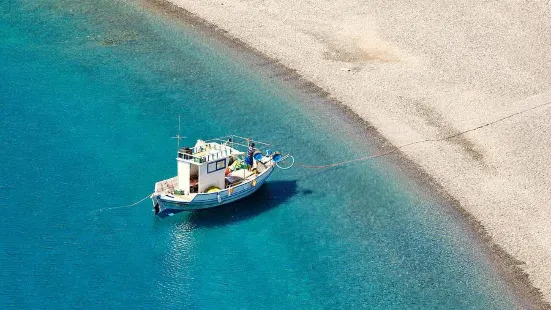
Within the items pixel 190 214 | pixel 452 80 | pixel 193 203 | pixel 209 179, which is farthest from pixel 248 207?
pixel 452 80

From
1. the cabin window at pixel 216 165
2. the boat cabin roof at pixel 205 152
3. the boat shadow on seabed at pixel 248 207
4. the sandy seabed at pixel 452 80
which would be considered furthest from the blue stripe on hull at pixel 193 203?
the sandy seabed at pixel 452 80

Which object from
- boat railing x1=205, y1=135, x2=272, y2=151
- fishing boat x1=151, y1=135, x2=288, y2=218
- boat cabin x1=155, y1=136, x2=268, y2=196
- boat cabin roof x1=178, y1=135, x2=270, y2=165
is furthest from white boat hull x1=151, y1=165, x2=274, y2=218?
boat railing x1=205, y1=135, x2=272, y2=151

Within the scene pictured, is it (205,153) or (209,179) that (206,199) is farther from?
(205,153)

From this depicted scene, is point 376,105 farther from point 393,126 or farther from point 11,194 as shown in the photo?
point 11,194

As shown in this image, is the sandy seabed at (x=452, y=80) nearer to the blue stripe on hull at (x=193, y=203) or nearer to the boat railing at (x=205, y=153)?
the blue stripe on hull at (x=193, y=203)

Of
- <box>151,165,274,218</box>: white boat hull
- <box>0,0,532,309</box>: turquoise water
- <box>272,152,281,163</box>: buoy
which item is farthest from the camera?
<box>272,152,281,163</box>: buoy

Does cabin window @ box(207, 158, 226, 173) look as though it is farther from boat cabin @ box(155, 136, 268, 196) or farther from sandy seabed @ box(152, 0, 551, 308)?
sandy seabed @ box(152, 0, 551, 308)
